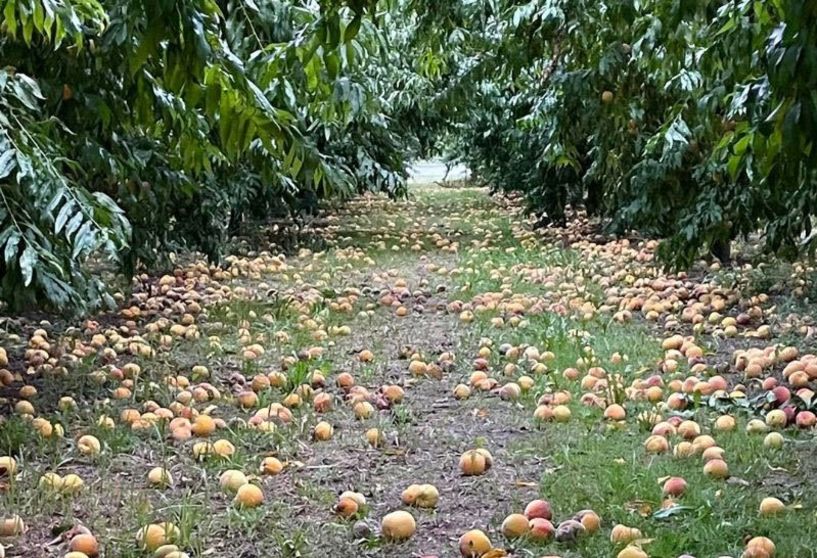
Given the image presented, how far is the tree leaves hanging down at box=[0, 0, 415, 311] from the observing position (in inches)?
95.7

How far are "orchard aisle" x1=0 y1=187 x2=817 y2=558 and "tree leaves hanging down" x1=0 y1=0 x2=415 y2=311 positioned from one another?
2.39 feet

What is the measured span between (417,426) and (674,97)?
488 cm

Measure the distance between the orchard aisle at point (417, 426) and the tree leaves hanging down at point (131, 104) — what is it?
730 mm

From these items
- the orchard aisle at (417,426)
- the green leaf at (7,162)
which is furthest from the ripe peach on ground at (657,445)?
the green leaf at (7,162)

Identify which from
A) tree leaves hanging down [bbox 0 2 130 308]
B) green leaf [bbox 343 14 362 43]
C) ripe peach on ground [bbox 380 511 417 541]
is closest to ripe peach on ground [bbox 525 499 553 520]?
ripe peach on ground [bbox 380 511 417 541]

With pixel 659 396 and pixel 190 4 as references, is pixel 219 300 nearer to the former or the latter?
pixel 659 396

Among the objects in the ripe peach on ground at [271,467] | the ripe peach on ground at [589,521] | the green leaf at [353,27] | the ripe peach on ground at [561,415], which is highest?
the green leaf at [353,27]

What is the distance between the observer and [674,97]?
7887mm

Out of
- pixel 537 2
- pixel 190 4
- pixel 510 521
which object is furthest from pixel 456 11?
pixel 190 4

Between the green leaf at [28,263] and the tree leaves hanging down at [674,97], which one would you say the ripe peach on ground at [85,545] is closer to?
the green leaf at [28,263]

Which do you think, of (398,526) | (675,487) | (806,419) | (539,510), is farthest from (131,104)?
(806,419)

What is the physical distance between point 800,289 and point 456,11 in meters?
3.01

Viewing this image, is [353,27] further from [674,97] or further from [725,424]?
[674,97]

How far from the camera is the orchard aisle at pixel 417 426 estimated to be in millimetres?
2820
